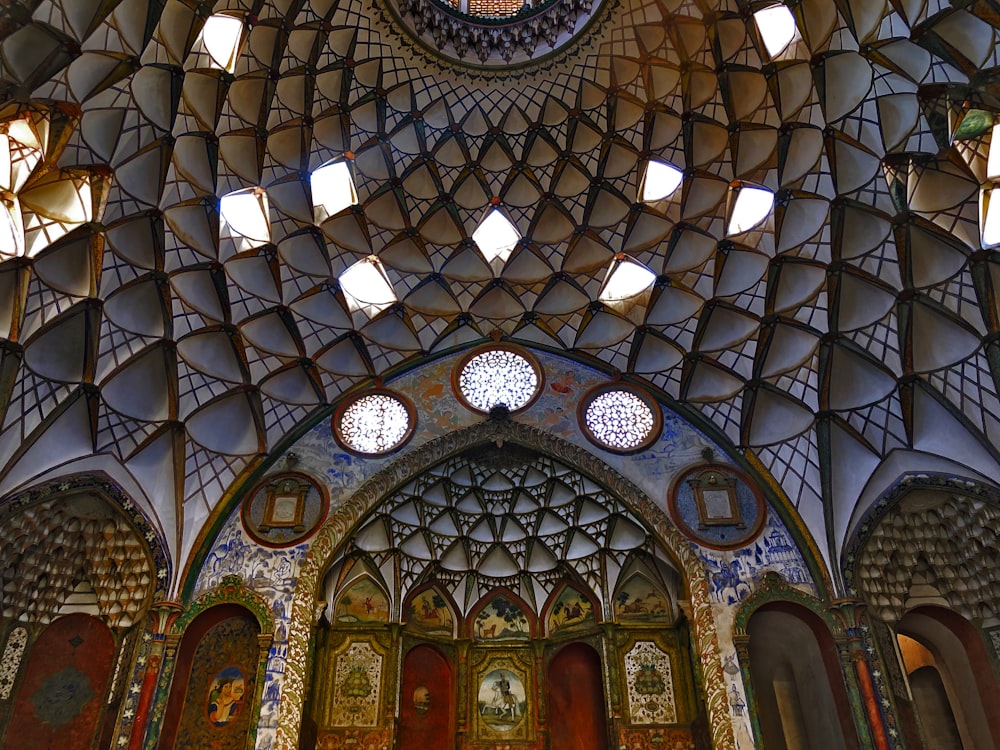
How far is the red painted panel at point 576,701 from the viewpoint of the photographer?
17.9m

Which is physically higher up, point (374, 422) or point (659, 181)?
point (659, 181)

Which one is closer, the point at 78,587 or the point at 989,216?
the point at 989,216

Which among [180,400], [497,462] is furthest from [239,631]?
[497,462]

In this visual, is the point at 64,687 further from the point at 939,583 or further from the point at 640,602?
the point at 939,583

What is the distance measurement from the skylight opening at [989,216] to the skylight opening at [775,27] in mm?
4537

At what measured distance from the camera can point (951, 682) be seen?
1628 centimetres

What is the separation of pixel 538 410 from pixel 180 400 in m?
8.20

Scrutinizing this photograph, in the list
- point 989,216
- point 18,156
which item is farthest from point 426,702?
point 989,216

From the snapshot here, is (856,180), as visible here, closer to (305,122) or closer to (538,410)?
(538,410)

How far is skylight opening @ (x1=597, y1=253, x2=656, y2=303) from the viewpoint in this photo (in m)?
18.1

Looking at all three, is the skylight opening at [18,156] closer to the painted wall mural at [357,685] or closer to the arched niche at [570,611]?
the painted wall mural at [357,685]

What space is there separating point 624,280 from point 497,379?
13.1 ft

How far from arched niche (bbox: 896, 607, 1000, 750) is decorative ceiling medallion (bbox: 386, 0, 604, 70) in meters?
14.6

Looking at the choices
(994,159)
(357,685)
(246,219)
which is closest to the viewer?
(994,159)
